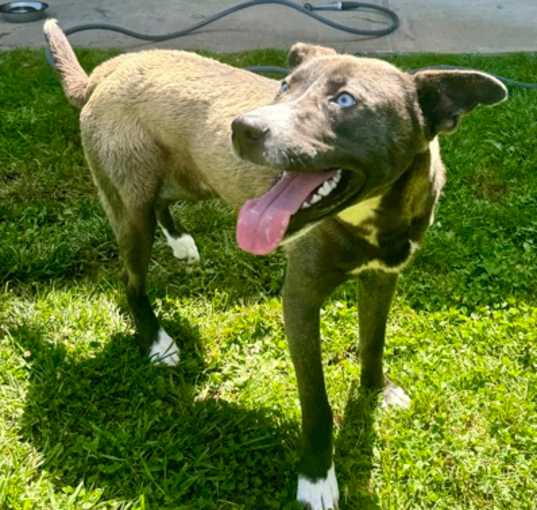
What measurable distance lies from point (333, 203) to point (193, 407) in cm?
139

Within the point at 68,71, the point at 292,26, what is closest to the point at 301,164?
the point at 68,71

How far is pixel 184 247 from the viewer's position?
388 centimetres

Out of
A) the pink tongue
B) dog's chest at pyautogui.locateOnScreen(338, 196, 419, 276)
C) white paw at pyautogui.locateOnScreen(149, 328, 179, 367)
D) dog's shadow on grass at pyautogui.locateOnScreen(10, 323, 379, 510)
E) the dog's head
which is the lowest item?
dog's shadow on grass at pyautogui.locateOnScreen(10, 323, 379, 510)

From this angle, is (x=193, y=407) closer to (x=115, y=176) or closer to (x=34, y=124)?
(x=115, y=176)

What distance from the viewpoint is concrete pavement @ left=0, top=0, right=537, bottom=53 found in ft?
22.6

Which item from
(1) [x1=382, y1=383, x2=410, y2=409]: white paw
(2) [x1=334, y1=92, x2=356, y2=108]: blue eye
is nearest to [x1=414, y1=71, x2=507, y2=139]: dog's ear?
(2) [x1=334, y1=92, x2=356, y2=108]: blue eye

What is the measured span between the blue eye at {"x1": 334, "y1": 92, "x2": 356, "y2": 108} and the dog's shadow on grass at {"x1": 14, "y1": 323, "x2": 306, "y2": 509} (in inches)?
58.1

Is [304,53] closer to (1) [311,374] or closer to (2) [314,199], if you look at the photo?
(2) [314,199]

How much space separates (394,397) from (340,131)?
1.46 meters

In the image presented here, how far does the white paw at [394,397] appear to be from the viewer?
3.03 m

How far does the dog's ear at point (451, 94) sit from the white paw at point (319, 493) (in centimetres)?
136

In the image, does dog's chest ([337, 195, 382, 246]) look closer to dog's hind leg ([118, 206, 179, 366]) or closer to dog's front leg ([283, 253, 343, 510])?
dog's front leg ([283, 253, 343, 510])

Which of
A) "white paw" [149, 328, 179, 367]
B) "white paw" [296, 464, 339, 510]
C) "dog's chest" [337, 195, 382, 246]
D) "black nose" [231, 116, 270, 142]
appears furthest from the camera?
"white paw" [149, 328, 179, 367]

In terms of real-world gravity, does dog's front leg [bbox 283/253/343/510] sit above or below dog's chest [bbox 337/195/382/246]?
below
